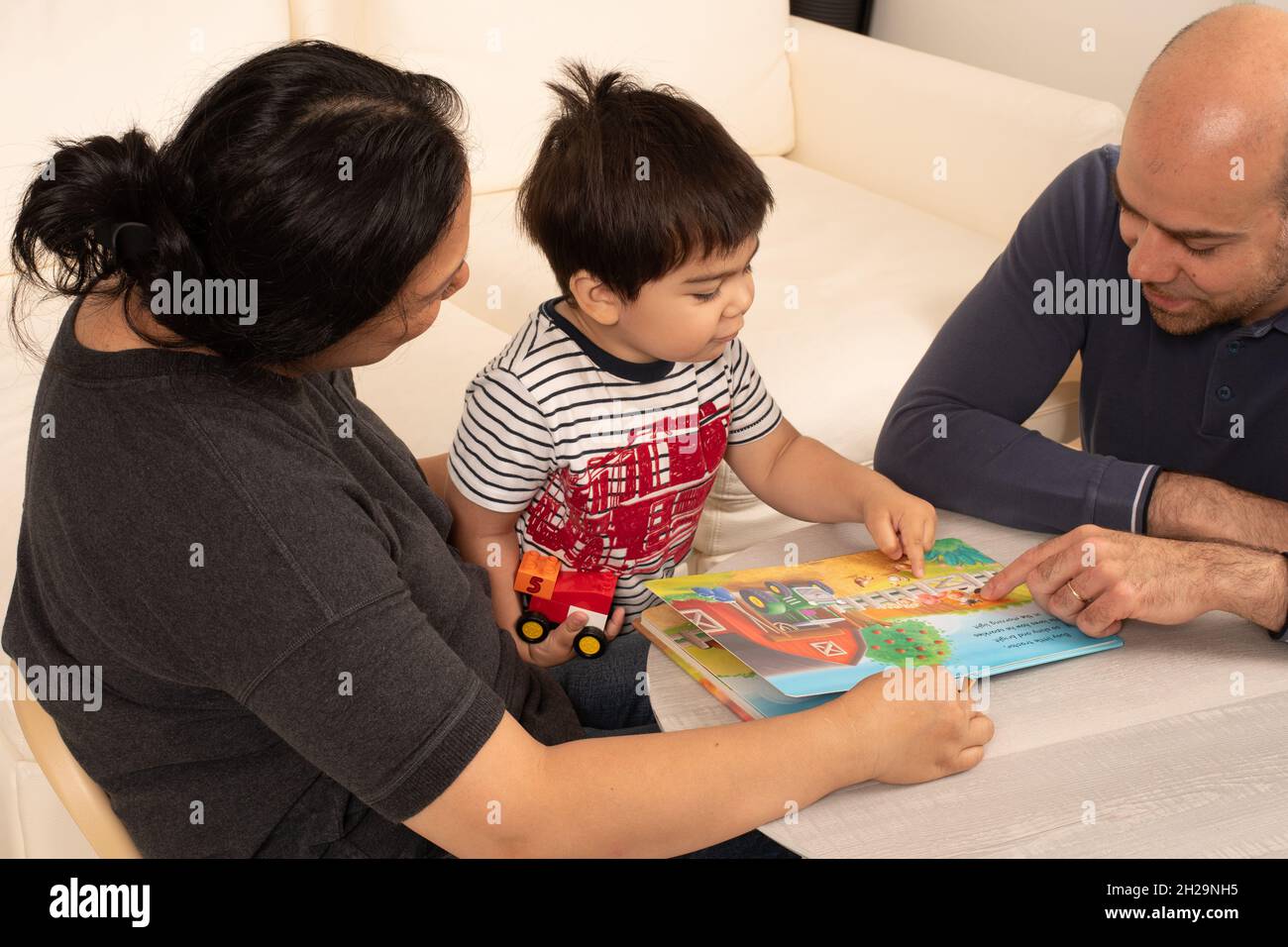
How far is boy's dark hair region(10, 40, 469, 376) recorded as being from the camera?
76 centimetres

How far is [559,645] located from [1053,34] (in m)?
2.12

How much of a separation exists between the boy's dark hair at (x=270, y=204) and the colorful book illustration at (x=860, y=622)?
1.30 ft

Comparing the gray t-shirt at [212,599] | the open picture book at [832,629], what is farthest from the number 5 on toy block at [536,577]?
the gray t-shirt at [212,599]

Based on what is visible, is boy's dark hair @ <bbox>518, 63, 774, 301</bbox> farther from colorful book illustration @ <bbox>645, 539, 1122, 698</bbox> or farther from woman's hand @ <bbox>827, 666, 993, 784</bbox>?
woman's hand @ <bbox>827, 666, 993, 784</bbox>

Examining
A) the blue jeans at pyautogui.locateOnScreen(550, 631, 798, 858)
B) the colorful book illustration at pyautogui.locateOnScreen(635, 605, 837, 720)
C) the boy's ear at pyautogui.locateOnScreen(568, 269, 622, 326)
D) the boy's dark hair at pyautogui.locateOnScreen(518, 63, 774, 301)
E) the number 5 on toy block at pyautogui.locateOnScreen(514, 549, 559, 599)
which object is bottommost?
the blue jeans at pyautogui.locateOnScreen(550, 631, 798, 858)

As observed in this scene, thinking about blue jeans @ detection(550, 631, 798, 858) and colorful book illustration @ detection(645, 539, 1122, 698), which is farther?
blue jeans @ detection(550, 631, 798, 858)

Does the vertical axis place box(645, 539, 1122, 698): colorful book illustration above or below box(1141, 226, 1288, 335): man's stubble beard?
below

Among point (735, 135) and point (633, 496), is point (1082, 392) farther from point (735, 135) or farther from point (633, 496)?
point (735, 135)

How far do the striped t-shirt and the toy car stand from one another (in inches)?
1.7

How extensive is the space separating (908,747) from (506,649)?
0.40 m

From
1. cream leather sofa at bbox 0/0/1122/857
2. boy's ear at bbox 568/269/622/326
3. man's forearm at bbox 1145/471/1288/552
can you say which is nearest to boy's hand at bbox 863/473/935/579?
man's forearm at bbox 1145/471/1288/552

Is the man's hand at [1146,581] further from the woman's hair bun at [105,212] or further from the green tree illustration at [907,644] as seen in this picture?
the woman's hair bun at [105,212]

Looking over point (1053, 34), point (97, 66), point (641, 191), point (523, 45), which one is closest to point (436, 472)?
point (641, 191)
